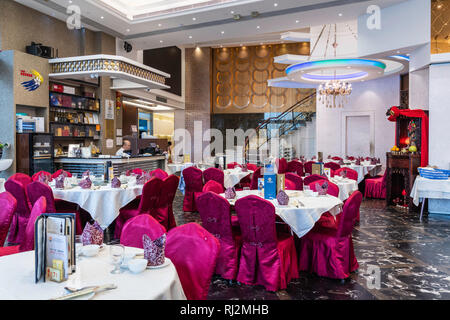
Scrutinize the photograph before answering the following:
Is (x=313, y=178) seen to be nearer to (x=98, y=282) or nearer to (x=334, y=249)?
(x=334, y=249)

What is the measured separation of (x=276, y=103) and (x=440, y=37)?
10.3 meters

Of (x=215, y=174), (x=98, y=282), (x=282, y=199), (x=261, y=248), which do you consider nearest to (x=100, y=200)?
A: (x=261, y=248)

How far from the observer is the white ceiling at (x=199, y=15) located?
8078mm

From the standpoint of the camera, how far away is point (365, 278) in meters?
3.65

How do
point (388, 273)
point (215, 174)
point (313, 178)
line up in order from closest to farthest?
point (388, 273) → point (313, 178) → point (215, 174)

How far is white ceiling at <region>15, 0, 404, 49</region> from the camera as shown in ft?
26.5

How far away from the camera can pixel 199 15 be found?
8.90 metres

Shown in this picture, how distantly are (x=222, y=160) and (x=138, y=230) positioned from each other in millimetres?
7413

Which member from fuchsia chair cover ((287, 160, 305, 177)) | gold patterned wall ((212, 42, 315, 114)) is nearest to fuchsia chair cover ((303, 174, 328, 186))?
fuchsia chair cover ((287, 160, 305, 177))

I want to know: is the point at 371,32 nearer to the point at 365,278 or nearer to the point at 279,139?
the point at 279,139

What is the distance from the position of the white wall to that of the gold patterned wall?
421 cm

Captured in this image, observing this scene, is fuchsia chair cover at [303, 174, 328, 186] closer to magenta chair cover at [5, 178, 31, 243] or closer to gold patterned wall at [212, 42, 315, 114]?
magenta chair cover at [5, 178, 31, 243]

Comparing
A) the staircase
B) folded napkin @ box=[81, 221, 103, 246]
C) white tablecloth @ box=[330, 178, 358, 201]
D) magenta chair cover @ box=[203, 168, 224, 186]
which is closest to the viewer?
folded napkin @ box=[81, 221, 103, 246]

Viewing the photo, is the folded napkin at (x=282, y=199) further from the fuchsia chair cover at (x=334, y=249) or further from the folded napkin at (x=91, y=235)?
the folded napkin at (x=91, y=235)
